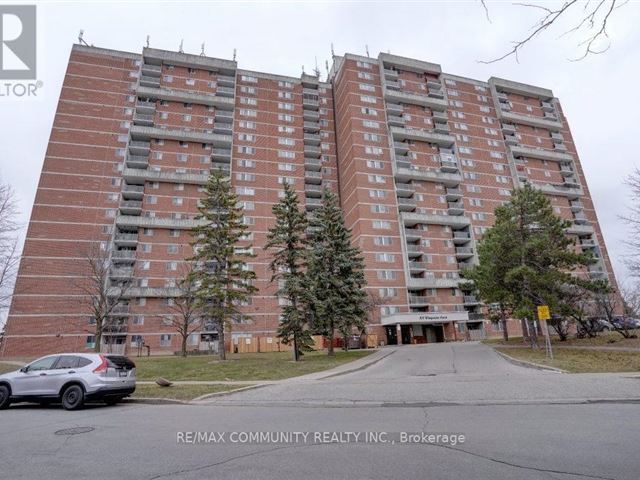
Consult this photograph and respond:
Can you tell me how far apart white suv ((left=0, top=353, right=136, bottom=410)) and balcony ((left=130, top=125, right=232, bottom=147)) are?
49.2 meters

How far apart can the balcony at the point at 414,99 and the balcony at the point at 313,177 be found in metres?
18.3

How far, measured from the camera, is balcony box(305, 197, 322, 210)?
5754 cm

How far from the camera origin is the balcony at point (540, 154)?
67875 millimetres

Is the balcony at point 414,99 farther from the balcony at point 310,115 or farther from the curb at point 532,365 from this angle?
the curb at point 532,365

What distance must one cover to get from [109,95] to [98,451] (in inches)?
2453

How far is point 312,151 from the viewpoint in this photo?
6319 cm

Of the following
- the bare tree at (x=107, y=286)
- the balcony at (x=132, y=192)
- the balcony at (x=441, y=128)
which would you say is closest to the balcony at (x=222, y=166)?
the balcony at (x=132, y=192)

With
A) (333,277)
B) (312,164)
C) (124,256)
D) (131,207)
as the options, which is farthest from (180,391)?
(312,164)

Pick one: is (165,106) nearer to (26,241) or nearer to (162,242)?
(162,242)

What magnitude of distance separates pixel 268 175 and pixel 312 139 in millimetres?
12546

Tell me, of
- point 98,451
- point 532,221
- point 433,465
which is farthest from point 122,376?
point 532,221

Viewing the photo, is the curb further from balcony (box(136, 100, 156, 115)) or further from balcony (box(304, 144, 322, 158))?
balcony (box(136, 100, 156, 115))

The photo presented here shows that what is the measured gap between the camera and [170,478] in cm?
441

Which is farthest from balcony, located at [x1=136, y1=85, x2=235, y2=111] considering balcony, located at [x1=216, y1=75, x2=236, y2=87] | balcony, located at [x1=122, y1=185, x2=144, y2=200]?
balcony, located at [x1=122, y1=185, x2=144, y2=200]
